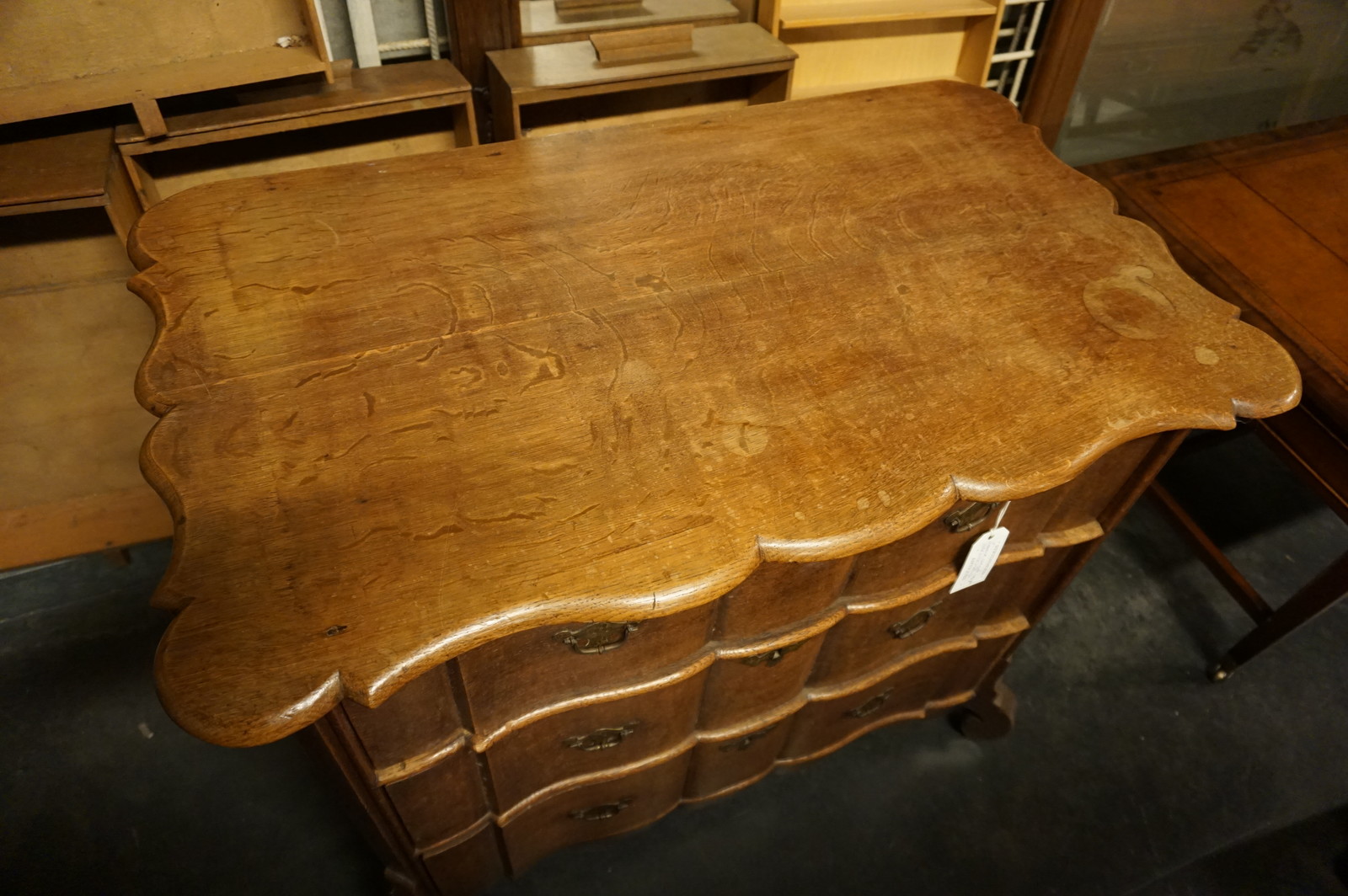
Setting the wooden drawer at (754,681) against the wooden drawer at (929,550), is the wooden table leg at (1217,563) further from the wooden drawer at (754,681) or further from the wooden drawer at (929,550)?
the wooden drawer at (754,681)

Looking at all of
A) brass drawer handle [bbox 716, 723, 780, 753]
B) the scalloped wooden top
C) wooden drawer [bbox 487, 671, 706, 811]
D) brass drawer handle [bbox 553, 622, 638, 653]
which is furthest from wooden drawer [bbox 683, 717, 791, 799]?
the scalloped wooden top

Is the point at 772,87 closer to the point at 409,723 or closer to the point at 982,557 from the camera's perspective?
the point at 982,557

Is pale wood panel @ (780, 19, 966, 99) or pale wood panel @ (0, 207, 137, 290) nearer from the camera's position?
pale wood panel @ (0, 207, 137, 290)

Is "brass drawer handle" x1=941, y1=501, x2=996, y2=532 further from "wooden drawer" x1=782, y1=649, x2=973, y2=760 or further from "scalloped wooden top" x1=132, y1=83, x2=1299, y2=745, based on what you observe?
"wooden drawer" x1=782, y1=649, x2=973, y2=760

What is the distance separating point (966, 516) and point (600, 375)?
53 centimetres

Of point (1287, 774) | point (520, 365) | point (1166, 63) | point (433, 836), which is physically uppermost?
point (520, 365)

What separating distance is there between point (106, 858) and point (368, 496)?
4.37 feet

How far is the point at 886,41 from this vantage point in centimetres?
241

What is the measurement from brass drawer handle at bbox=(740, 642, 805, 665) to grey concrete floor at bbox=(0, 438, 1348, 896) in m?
0.72

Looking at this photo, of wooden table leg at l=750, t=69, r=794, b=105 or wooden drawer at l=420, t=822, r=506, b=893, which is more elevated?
wooden table leg at l=750, t=69, r=794, b=105

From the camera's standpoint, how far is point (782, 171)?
4.56 feet

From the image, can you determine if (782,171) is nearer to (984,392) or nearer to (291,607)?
(984,392)

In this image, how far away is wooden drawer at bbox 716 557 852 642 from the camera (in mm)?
1055

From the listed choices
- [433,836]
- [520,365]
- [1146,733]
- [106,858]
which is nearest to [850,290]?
[520,365]
